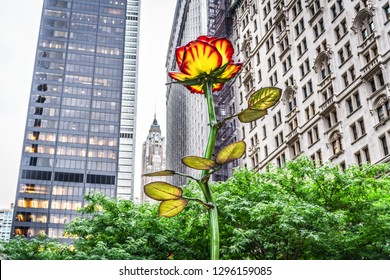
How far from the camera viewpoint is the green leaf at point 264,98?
2.55 meters

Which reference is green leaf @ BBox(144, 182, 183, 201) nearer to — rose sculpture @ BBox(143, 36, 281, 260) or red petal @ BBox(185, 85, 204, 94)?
rose sculpture @ BBox(143, 36, 281, 260)

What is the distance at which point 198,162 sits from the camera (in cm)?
237

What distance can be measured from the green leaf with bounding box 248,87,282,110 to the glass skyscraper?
334ft

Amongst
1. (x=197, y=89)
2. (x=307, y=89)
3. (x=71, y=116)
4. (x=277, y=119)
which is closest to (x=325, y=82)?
(x=307, y=89)

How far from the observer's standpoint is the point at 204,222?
17.6m

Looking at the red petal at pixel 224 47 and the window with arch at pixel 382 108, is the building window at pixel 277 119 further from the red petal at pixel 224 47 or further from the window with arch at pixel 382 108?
the red petal at pixel 224 47

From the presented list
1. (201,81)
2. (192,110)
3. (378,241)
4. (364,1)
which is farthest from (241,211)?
(192,110)

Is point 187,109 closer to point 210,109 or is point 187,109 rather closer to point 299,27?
point 299,27

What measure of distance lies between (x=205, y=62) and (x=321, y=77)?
42.3 meters

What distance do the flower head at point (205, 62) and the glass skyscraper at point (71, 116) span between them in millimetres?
101625

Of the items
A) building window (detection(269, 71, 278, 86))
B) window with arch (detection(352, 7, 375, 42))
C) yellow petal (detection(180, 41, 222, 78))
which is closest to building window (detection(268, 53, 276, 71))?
building window (detection(269, 71, 278, 86))

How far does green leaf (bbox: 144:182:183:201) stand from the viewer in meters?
2.42

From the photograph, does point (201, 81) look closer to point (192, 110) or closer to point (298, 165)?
point (298, 165)
